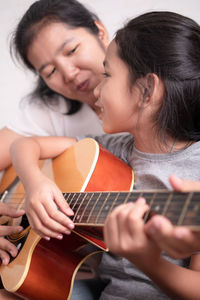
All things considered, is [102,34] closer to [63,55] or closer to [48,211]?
[63,55]

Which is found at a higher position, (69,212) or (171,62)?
(171,62)

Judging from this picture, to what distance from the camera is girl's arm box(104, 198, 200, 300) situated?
1.72ft

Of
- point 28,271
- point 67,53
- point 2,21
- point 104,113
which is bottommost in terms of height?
point 28,271

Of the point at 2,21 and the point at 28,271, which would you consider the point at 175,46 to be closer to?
the point at 28,271

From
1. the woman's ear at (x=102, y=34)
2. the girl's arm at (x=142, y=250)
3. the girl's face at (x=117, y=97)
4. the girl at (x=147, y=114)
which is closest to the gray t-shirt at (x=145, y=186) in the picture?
the girl at (x=147, y=114)

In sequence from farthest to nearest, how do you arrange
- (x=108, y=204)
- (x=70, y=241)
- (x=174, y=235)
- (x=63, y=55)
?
(x=63, y=55)
(x=70, y=241)
(x=108, y=204)
(x=174, y=235)

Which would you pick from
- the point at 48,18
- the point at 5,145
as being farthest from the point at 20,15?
the point at 5,145

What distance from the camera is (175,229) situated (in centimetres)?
47

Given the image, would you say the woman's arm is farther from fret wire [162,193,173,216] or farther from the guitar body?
fret wire [162,193,173,216]

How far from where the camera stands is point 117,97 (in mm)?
890

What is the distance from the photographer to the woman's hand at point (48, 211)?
74 cm

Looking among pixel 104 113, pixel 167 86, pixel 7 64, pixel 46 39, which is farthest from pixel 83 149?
pixel 7 64

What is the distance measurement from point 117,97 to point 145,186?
27 cm

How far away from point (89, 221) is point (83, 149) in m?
0.35
